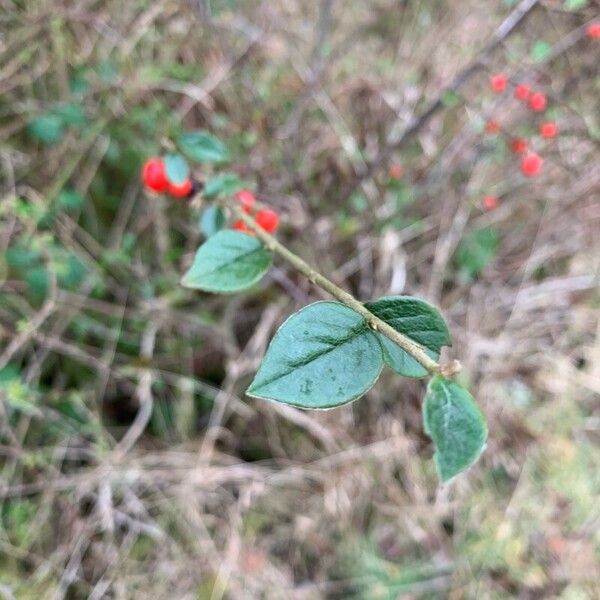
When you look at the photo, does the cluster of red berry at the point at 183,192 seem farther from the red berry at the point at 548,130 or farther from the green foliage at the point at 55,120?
the red berry at the point at 548,130

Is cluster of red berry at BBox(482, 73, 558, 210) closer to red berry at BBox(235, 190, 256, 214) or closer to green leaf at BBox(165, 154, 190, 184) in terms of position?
red berry at BBox(235, 190, 256, 214)

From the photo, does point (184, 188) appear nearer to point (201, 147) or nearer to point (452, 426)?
point (201, 147)

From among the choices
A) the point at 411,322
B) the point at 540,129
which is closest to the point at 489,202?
the point at 540,129

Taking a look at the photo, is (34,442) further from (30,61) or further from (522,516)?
(522,516)

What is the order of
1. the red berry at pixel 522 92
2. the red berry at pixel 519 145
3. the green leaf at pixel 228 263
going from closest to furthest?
the green leaf at pixel 228 263, the red berry at pixel 522 92, the red berry at pixel 519 145

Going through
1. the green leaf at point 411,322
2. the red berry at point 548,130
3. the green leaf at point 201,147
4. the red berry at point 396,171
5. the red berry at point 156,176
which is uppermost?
the red berry at point 548,130

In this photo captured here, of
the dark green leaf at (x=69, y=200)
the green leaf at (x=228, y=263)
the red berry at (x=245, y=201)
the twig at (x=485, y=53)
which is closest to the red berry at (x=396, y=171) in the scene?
the twig at (x=485, y=53)
